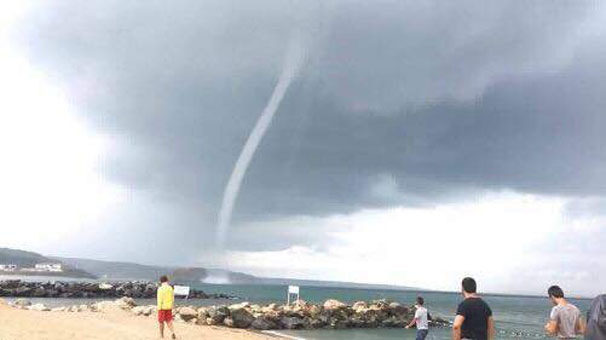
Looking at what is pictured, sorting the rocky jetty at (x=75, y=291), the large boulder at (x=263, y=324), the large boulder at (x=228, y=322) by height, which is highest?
the large boulder at (x=228, y=322)

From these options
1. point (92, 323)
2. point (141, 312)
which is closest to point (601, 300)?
point (92, 323)

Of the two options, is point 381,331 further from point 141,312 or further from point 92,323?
point 92,323

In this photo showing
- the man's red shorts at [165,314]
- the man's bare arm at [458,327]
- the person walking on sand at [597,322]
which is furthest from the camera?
the man's red shorts at [165,314]

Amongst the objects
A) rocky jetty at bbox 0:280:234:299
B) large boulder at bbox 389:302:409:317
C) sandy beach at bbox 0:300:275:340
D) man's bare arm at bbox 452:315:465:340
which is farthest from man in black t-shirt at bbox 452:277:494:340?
rocky jetty at bbox 0:280:234:299

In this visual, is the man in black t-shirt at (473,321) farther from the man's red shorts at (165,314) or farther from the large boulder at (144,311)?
the large boulder at (144,311)

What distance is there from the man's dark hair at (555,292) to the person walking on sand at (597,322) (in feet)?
9.00

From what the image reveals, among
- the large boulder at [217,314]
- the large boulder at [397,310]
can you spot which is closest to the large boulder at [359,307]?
the large boulder at [397,310]

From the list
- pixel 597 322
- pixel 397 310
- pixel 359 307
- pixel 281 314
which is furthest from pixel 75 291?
pixel 597 322

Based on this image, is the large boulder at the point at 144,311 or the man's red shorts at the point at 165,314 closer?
the man's red shorts at the point at 165,314

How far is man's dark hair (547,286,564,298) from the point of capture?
920cm

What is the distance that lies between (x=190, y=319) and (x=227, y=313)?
2.17 meters

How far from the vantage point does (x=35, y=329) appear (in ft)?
63.2

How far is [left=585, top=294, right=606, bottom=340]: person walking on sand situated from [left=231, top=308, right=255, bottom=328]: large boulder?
2788cm

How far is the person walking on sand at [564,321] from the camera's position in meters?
9.08
